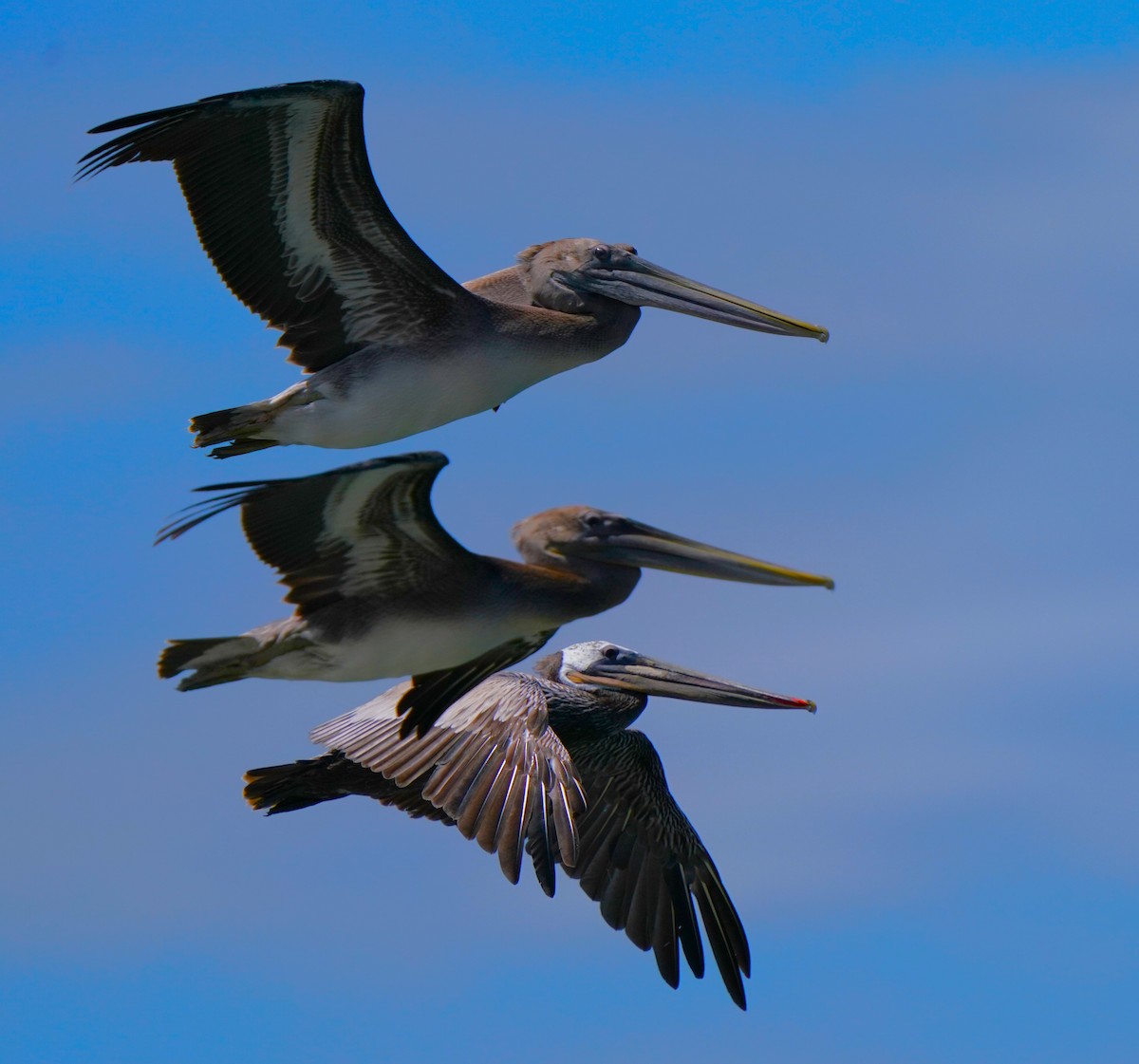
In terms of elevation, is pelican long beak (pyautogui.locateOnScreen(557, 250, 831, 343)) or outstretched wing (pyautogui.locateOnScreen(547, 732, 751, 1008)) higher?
pelican long beak (pyautogui.locateOnScreen(557, 250, 831, 343))

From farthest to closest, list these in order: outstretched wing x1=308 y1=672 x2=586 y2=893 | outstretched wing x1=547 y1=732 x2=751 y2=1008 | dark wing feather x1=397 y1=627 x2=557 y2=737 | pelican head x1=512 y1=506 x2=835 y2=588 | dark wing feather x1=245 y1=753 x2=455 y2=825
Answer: outstretched wing x1=547 y1=732 x2=751 y2=1008 → dark wing feather x1=245 y1=753 x2=455 y2=825 → outstretched wing x1=308 y1=672 x2=586 y2=893 → dark wing feather x1=397 y1=627 x2=557 y2=737 → pelican head x1=512 y1=506 x2=835 y2=588

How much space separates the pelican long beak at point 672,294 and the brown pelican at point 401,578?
86.6 inches

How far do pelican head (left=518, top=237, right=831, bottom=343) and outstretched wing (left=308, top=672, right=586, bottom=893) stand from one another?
2.45 m

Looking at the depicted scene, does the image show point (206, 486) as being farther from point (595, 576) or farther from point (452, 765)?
point (452, 765)

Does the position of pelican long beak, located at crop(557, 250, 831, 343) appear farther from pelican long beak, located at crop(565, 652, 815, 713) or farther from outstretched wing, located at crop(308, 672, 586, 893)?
pelican long beak, located at crop(565, 652, 815, 713)

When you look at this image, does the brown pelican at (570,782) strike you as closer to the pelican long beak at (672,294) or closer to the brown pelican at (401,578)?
the brown pelican at (401,578)

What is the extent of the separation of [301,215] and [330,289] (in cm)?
45

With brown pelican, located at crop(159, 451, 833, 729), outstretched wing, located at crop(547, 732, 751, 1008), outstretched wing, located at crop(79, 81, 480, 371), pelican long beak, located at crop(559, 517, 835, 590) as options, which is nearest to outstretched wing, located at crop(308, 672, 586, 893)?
outstretched wing, located at crop(547, 732, 751, 1008)

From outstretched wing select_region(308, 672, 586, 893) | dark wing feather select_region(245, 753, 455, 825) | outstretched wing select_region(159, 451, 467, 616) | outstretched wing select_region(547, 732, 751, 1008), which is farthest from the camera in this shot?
outstretched wing select_region(547, 732, 751, 1008)

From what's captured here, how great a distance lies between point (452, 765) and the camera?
1277 cm

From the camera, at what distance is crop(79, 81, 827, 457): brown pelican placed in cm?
1112

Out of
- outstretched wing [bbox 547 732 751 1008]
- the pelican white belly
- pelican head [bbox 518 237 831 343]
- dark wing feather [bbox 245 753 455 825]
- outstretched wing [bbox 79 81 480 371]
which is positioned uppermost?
pelican head [bbox 518 237 831 343]

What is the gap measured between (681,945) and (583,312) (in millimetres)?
4562

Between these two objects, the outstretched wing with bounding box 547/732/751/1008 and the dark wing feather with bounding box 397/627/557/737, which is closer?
the dark wing feather with bounding box 397/627/557/737
